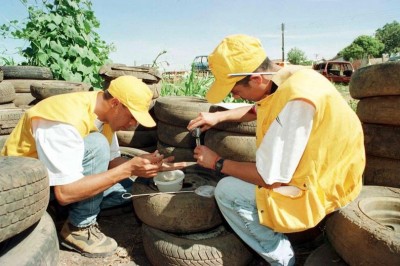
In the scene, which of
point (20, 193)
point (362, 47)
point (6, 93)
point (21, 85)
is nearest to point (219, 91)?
point (20, 193)

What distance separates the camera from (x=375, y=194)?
86.8 inches

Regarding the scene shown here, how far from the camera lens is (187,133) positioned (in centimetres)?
343

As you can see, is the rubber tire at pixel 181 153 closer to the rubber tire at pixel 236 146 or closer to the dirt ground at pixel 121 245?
the rubber tire at pixel 236 146

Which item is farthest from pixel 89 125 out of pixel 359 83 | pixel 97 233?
pixel 359 83

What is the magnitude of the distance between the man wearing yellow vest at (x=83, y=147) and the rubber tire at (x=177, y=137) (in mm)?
743

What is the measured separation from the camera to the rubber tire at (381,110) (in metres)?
2.75

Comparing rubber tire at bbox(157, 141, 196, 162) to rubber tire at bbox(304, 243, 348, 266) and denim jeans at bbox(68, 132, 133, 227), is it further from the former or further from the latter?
rubber tire at bbox(304, 243, 348, 266)

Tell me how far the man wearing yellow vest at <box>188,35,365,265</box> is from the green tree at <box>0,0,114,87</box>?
534cm

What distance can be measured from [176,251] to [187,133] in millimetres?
1508

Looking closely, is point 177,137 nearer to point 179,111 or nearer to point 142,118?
point 179,111

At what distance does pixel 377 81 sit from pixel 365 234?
1660 mm

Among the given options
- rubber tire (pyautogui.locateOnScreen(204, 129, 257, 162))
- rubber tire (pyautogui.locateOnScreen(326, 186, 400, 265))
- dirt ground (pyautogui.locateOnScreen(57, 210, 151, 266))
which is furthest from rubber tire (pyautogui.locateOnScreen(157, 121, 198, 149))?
rubber tire (pyautogui.locateOnScreen(326, 186, 400, 265))

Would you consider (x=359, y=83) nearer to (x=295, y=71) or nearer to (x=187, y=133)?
(x=295, y=71)

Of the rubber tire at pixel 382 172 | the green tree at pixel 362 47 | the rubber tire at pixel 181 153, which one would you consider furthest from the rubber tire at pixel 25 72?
the green tree at pixel 362 47
